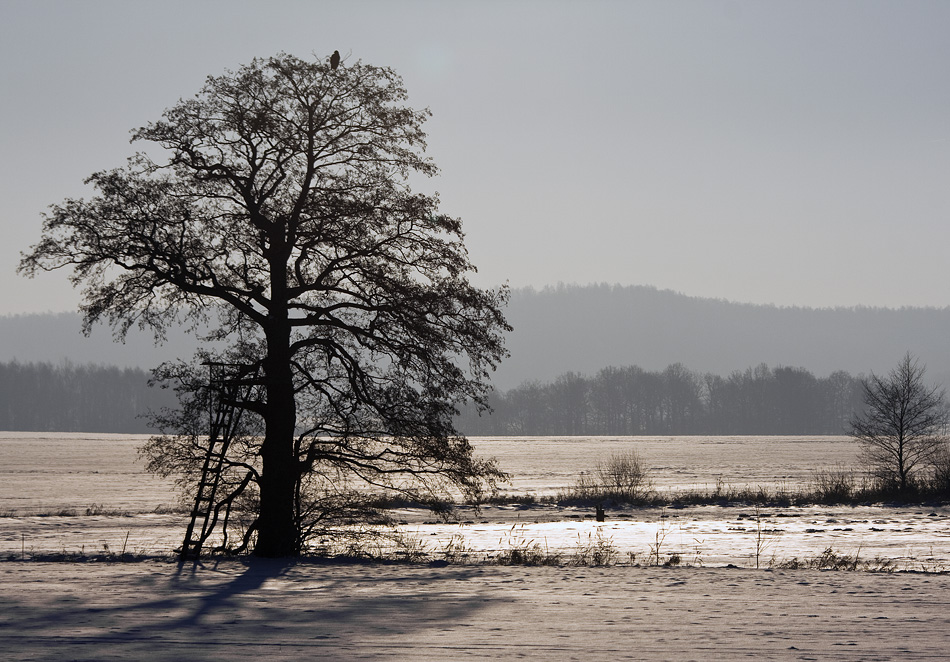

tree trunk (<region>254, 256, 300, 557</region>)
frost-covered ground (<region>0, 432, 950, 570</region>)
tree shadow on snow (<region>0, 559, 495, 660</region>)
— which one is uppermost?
tree trunk (<region>254, 256, 300, 557</region>)

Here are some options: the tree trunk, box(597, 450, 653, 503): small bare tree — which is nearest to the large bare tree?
the tree trunk

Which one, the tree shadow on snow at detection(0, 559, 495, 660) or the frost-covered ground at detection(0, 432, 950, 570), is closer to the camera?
the tree shadow on snow at detection(0, 559, 495, 660)

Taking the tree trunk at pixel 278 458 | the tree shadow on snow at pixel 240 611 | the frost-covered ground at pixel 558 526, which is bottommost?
the frost-covered ground at pixel 558 526

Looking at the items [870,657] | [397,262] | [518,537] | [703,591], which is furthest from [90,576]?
[518,537]

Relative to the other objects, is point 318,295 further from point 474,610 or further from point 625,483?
point 625,483

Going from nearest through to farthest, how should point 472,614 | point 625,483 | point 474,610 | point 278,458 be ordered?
1. point 472,614
2. point 474,610
3. point 278,458
4. point 625,483

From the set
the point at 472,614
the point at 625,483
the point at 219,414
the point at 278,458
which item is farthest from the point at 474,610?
the point at 625,483

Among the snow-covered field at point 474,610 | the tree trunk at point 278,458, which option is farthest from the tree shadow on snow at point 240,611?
the tree trunk at point 278,458

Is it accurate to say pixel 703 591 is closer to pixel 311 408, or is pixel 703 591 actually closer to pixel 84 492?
pixel 311 408

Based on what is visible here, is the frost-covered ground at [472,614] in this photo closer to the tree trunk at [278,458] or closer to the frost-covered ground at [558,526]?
the tree trunk at [278,458]

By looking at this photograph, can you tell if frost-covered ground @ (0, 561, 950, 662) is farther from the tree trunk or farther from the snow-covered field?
the tree trunk

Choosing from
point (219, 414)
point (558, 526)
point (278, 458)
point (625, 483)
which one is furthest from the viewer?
point (625, 483)

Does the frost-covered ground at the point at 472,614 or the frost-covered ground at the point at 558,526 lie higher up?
the frost-covered ground at the point at 472,614

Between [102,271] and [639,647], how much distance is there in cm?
1509
